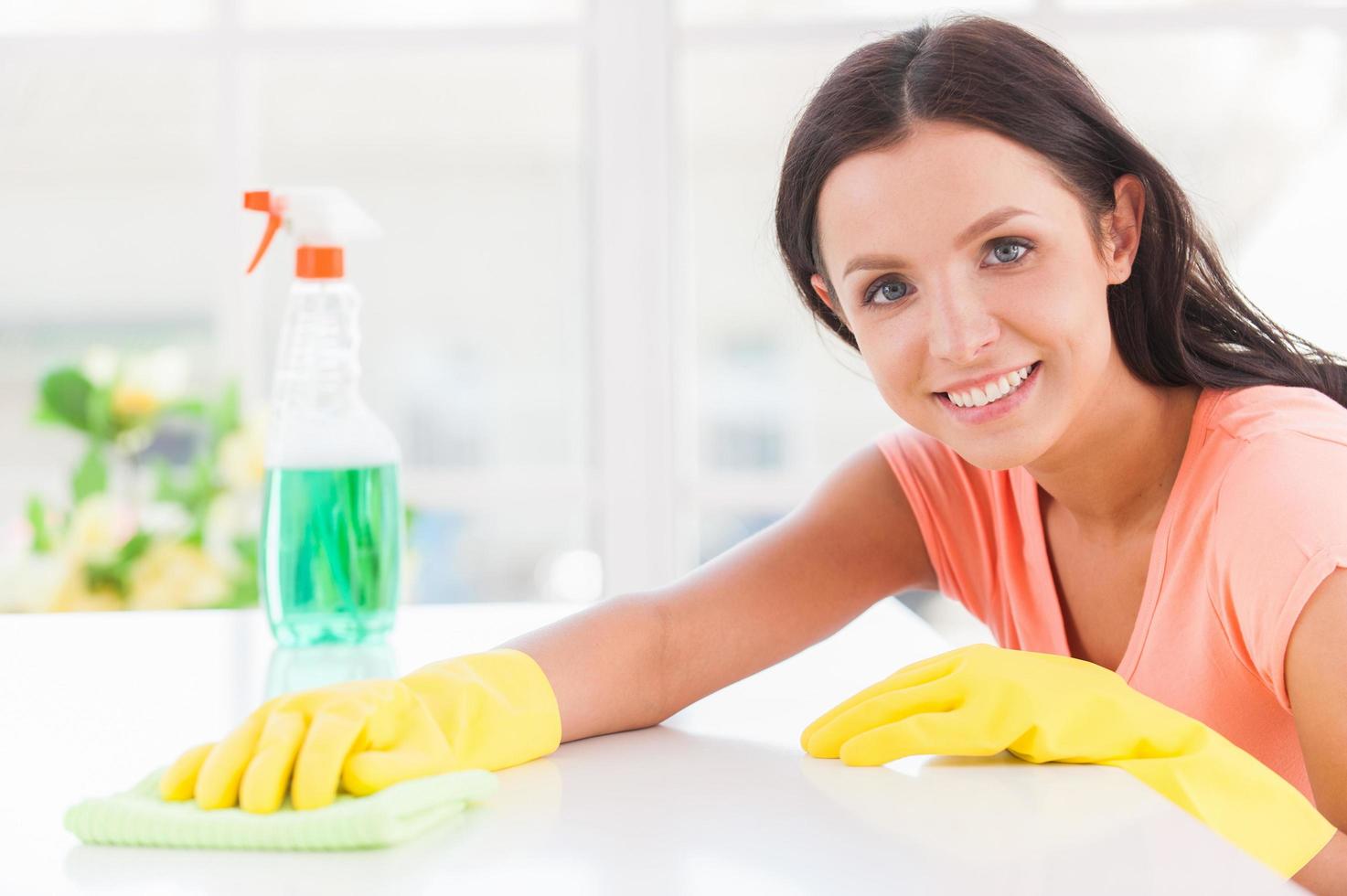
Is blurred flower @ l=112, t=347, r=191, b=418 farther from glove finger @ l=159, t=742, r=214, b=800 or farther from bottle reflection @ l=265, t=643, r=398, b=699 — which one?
glove finger @ l=159, t=742, r=214, b=800

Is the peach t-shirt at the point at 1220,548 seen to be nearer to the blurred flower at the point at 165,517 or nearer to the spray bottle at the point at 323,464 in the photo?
the spray bottle at the point at 323,464

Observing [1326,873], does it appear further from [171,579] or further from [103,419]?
[103,419]

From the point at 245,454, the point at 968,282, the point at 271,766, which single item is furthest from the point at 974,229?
the point at 245,454

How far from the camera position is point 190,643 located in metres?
1.12

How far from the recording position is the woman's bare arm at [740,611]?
2.82ft

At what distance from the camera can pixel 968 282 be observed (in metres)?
0.98

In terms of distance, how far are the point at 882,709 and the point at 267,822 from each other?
1.07 ft

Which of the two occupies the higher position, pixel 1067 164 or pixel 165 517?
pixel 1067 164

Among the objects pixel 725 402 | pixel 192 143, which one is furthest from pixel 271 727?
pixel 192 143

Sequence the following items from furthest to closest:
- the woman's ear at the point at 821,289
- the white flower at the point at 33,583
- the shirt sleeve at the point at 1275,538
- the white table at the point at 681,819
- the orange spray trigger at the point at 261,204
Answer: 1. the white flower at the point at 33,583
2. the woman's ear at the point at 821,289
3. the orange spray trigger at the point at 261,204
4. the shirt sleeve at the point at 1275,538
5. the white table at the point at 681,819

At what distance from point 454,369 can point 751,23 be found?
785mm

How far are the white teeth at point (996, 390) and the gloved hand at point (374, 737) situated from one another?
0.41 meters

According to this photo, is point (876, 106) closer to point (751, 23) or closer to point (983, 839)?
point (983, 839)

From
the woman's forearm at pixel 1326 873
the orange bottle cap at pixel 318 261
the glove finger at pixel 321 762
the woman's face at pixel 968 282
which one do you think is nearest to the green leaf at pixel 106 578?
the orange bottle cap at pixel 318 261
